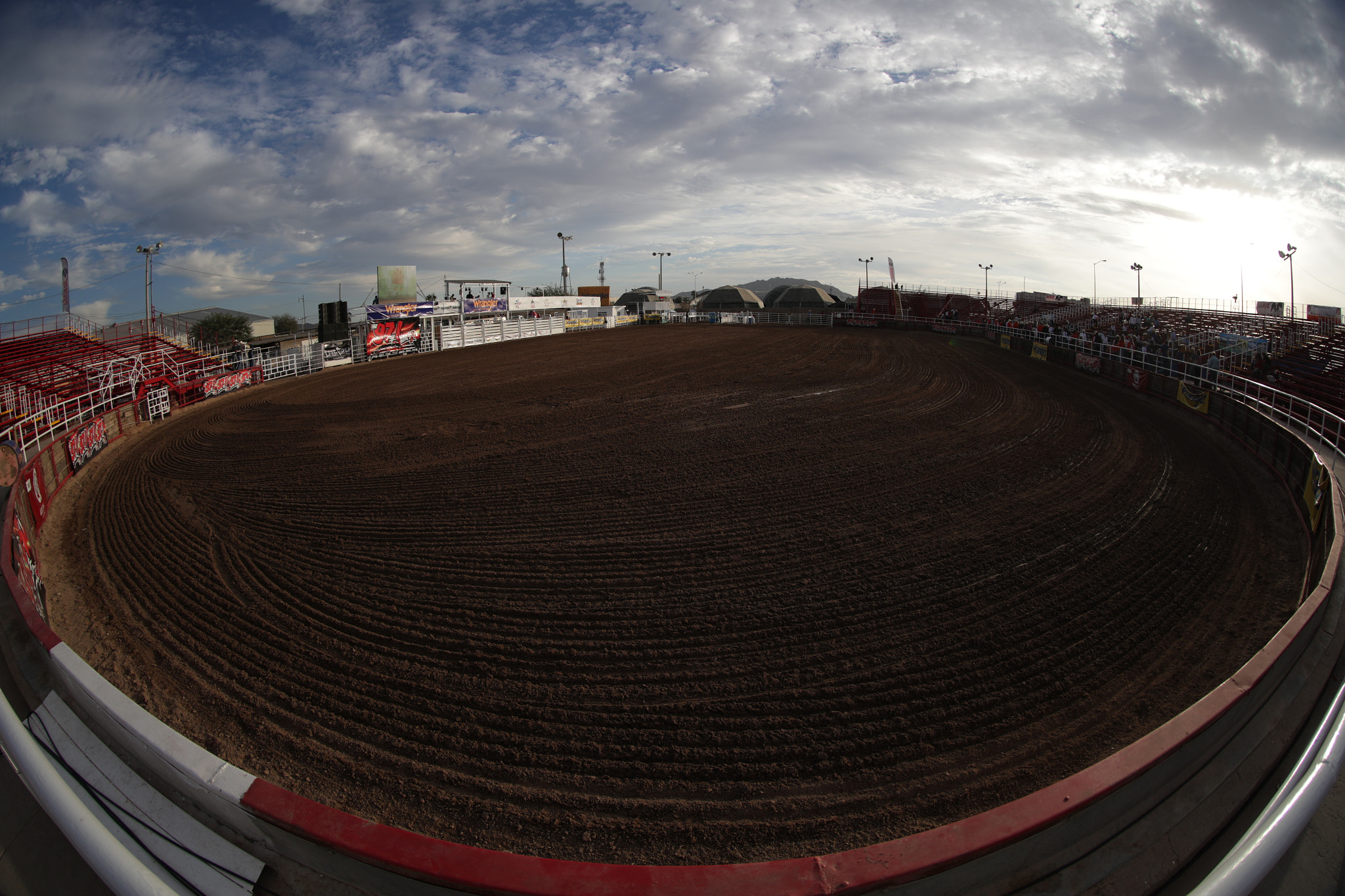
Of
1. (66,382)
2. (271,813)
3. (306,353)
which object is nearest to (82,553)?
(271,813)

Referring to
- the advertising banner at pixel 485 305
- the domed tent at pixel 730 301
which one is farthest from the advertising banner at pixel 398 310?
the domed tent at pixel 730 301

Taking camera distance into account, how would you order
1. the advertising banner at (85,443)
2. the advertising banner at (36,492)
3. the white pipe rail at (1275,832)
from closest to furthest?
the white pipe rail at (1275,832) → the advertising banner at (36,492) → the advertising banner at (85,443)

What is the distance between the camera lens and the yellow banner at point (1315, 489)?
8820 millimetres

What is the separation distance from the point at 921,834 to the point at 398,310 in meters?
40.3

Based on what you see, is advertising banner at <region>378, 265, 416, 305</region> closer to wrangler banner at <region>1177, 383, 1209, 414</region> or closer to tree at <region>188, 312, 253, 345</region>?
tree at <region>188, 312, 253, 345</region>

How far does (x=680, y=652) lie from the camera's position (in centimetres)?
616

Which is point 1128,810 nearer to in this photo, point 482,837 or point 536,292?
point 482,837

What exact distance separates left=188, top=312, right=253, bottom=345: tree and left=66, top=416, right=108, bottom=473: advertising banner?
144 ft

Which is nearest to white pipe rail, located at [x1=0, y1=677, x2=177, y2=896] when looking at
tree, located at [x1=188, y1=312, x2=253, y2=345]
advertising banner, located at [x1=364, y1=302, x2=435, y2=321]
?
advertising banner, located at [x1=364, y1=302, x2=435, y2=321]

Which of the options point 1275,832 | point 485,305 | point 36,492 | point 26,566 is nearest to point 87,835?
point 1275,832

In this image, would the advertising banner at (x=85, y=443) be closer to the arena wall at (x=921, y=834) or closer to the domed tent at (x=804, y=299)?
the arena wall at (x=921, y=834)

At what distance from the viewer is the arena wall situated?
295 centimetres

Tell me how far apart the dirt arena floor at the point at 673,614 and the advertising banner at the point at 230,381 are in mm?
9765

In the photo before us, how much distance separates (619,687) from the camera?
5656 mm
